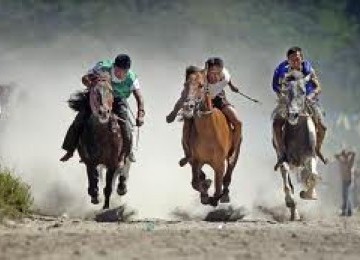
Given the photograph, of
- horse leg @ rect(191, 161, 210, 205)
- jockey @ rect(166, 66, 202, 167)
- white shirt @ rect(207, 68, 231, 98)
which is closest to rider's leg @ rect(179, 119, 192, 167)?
jockey @ rect(166, 66, 202, 167)

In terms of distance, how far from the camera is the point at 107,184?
14.0 meters

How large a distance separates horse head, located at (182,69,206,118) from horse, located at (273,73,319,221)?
112 cm

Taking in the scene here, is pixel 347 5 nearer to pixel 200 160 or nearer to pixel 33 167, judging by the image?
pixel 33 167

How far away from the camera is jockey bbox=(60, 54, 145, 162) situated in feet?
45.1

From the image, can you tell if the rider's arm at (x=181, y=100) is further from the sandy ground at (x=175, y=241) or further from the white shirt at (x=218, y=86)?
the sandy ground at (x=175, y=241)

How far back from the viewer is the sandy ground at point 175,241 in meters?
8.54

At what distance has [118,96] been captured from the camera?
46.3 feet

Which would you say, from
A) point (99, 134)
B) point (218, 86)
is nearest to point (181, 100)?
point (218, 86)

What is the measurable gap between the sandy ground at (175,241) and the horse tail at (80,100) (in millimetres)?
2199

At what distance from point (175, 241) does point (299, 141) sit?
4663 mm

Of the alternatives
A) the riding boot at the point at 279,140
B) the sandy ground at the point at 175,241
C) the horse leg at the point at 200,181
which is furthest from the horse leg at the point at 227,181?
the sandy ground at the point at 175,241

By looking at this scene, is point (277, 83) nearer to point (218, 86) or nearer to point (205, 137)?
point (218, 86)

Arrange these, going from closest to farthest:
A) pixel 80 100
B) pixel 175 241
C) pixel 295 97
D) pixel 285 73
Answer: pixel 175 241 → pixel 295 97 → pixel 80 100 → pixel 285 73

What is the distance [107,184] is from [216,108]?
A: 68.4 inches
